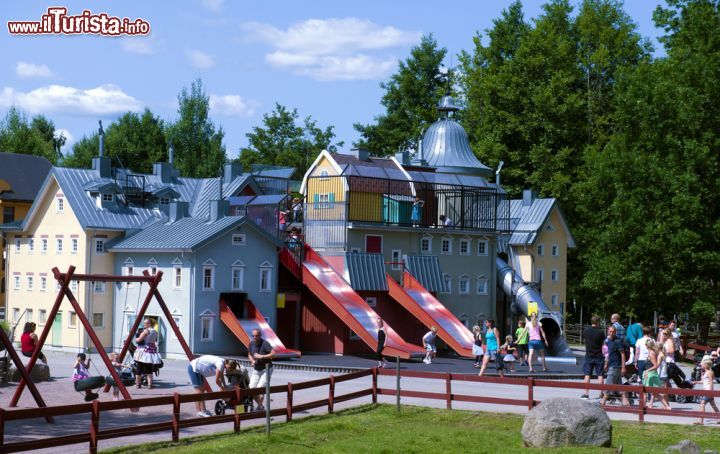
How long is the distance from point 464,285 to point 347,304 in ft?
30.5

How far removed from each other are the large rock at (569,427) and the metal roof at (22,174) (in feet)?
187

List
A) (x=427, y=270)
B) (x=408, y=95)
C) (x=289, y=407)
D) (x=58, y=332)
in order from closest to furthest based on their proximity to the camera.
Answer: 1. (x=289, y=407)
2. (x=58, y=332)
3. (x=427, y=270)
4. (x=408, y=95)

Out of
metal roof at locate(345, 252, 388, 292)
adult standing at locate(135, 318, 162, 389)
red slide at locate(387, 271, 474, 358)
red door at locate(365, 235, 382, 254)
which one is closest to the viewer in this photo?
adult standing at locate(135, 318, 162, 389)

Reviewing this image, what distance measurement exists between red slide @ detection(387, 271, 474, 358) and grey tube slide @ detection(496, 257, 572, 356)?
5552 millimetres

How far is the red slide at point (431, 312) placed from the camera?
44.1 m

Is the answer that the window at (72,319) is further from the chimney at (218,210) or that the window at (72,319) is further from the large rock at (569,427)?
the large rock at (569,427)

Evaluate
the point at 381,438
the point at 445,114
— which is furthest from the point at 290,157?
the point at 381,438

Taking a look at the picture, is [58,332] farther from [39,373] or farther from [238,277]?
[39,373]

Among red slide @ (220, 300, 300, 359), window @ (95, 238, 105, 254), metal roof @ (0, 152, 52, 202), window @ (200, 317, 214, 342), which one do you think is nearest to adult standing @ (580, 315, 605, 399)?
red slide @ (220, 300, 300, 359)

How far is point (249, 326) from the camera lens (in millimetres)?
42312

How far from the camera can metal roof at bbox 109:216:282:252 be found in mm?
43062

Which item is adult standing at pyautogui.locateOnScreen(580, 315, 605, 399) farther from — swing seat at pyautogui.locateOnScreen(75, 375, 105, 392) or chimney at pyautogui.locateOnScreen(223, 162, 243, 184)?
chimney at pyautogui.locateOnScreen(223, 162, 243, 184)

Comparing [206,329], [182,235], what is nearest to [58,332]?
[182,235]

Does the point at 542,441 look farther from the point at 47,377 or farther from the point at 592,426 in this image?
the point at 47,377
